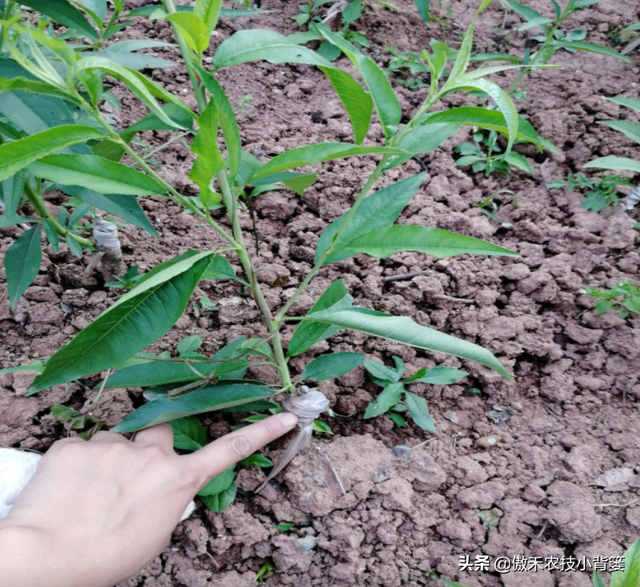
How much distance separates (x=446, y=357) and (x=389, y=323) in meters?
0.70

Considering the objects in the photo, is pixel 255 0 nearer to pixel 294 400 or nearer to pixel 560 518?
pixel 294 400

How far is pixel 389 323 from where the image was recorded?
94 cm

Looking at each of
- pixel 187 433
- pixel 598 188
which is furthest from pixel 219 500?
pixel 598 188

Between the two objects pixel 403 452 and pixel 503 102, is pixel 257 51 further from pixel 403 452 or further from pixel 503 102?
pixel 403 452

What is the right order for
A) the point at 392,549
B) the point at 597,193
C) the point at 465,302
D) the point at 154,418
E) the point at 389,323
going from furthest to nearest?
the point at 597,193 → the point at 465,302 → the point at 392,549 → the point at 154,418 → the point at 389,323

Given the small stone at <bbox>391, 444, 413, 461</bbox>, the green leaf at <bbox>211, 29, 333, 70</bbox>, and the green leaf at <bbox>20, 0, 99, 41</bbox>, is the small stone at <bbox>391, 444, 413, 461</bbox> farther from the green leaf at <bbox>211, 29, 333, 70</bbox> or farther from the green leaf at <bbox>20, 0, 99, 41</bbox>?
the green leaf at <bbox>20, 0, 99, 41</bbox>

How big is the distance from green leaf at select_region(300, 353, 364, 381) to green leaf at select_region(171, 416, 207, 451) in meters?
0.31

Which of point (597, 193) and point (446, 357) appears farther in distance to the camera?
point (597, 193)

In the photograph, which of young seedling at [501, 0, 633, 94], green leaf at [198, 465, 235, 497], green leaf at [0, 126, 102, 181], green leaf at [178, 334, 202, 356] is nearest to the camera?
green leaf at [0, 126, 102, 181]

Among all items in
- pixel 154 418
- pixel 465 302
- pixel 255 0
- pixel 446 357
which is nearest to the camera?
pixel 154 418

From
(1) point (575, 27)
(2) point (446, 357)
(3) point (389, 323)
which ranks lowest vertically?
(2) point (446, 357)

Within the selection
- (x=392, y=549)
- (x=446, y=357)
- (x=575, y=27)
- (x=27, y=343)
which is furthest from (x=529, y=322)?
(x=575, y=27)

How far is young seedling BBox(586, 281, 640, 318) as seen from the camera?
62.4 inches

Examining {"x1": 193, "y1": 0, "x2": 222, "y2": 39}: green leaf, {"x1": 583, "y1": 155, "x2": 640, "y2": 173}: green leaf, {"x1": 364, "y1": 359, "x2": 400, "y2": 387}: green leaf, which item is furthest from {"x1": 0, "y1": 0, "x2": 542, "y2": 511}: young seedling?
{"x1": 583, "y1": 155, "x2": 640, "y2": 173}: green leaf
